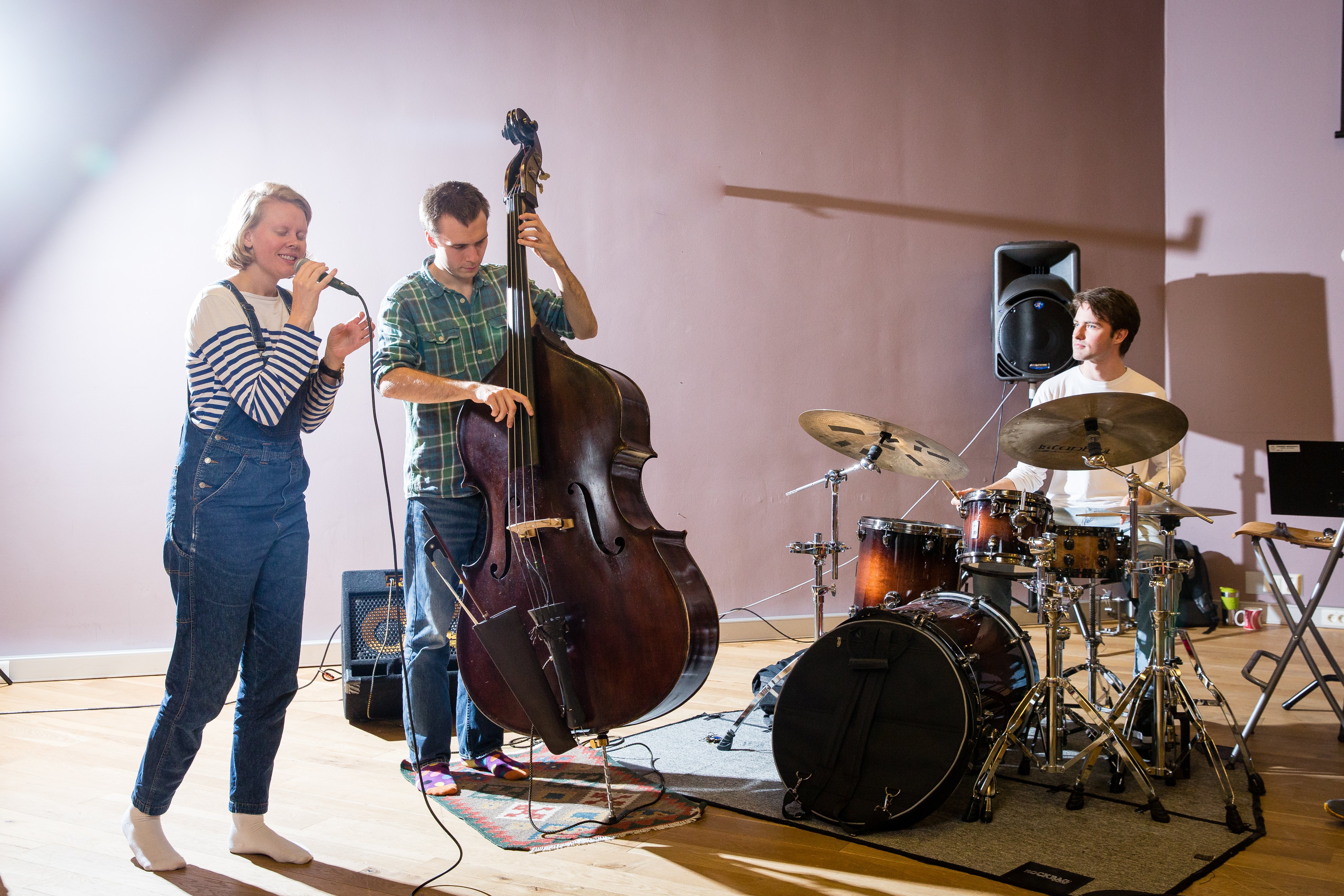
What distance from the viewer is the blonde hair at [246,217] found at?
A: 6.49 ft

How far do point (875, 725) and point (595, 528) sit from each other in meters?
0.82

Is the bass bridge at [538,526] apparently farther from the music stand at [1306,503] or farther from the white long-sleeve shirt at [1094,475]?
the music stand at [1306,503]

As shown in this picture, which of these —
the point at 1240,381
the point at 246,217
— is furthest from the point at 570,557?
the point at 1240,381

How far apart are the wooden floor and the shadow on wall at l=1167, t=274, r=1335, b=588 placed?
2.68 m

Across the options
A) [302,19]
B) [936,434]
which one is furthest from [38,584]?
[936,434]

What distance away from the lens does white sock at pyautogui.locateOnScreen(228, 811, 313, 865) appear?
6.86 feet

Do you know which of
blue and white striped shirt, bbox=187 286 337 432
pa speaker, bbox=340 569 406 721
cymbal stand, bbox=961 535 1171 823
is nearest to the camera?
blue and white striped shirt, bbox=187 286 337 432

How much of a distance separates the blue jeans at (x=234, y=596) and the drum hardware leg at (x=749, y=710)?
4.34 feet

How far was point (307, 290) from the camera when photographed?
1.97m

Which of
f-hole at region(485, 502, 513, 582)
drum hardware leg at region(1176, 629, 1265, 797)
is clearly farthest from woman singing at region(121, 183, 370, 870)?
drum hardware leg at region(1176, 629, 1265, 797)

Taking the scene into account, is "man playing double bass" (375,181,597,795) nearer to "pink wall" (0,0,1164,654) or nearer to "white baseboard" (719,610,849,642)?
"pink wall" (0,0,1164,654)

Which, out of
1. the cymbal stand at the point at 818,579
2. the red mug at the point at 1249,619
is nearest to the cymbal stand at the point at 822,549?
the cymbal stand at the point at 818,579

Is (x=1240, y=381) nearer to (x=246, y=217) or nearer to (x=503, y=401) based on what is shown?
(x=503, y=401)

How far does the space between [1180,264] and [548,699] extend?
509cm
